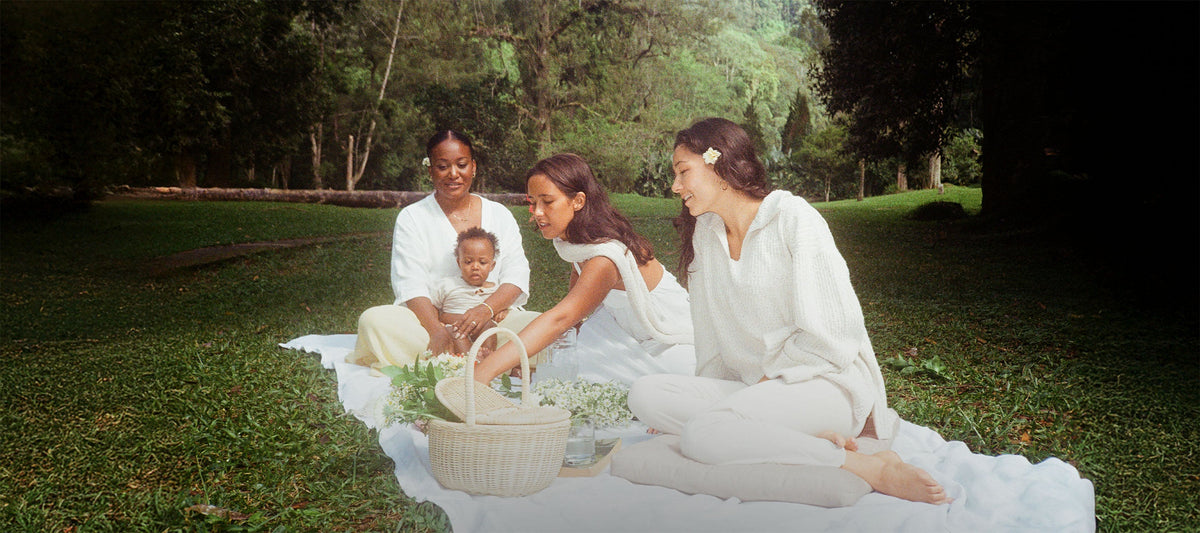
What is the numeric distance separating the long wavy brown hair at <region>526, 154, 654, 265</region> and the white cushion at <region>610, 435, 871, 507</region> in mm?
708

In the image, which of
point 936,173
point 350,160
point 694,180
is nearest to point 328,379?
point 694,180

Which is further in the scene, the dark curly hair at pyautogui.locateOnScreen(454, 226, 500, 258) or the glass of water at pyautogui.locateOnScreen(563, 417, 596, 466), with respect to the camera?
the dark curly hair at pyautogui.locateOnScreen(454, 226, 500, 258)

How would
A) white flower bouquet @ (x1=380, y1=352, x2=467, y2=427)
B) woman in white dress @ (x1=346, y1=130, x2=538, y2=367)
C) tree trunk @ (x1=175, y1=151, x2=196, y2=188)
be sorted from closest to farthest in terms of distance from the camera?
white flower bouquet @ (x1=380, y1=352, x2=467, y2=427)
woman in white dress @ (x1=346, y1=130, x2=538, y2=367)
tree trunk @ (x1=175, y1=151, x2=196, y2=188)

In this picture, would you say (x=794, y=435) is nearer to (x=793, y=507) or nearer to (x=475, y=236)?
(x=793, y=507)

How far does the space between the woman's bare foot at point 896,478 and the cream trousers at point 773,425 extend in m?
0.04

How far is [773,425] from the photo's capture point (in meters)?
2.22

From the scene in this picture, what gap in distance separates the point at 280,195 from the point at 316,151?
818mm

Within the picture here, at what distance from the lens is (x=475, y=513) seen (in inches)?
88.2

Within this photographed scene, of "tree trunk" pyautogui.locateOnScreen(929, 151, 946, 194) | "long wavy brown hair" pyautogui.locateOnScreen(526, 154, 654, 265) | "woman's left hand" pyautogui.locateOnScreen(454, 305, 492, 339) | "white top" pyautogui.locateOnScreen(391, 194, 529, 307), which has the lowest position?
"woman's left hand" pyautogui.locateOnScreen(454, 305, 492, 339)

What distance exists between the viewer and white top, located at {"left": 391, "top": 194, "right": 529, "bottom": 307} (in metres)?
3.60

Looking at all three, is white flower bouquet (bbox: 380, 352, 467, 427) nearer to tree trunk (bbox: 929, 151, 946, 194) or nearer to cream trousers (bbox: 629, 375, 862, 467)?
cream trousers (bbox: 629, 375, 862, 467)

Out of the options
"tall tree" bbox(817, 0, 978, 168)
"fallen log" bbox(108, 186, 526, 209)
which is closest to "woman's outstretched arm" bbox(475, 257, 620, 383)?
"tall tree" bbox(817, 0, 978, 168)

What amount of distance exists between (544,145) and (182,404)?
5.73 metres

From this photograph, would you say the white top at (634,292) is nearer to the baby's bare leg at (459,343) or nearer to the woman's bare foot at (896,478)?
the baby's bare leg at (459,343)
